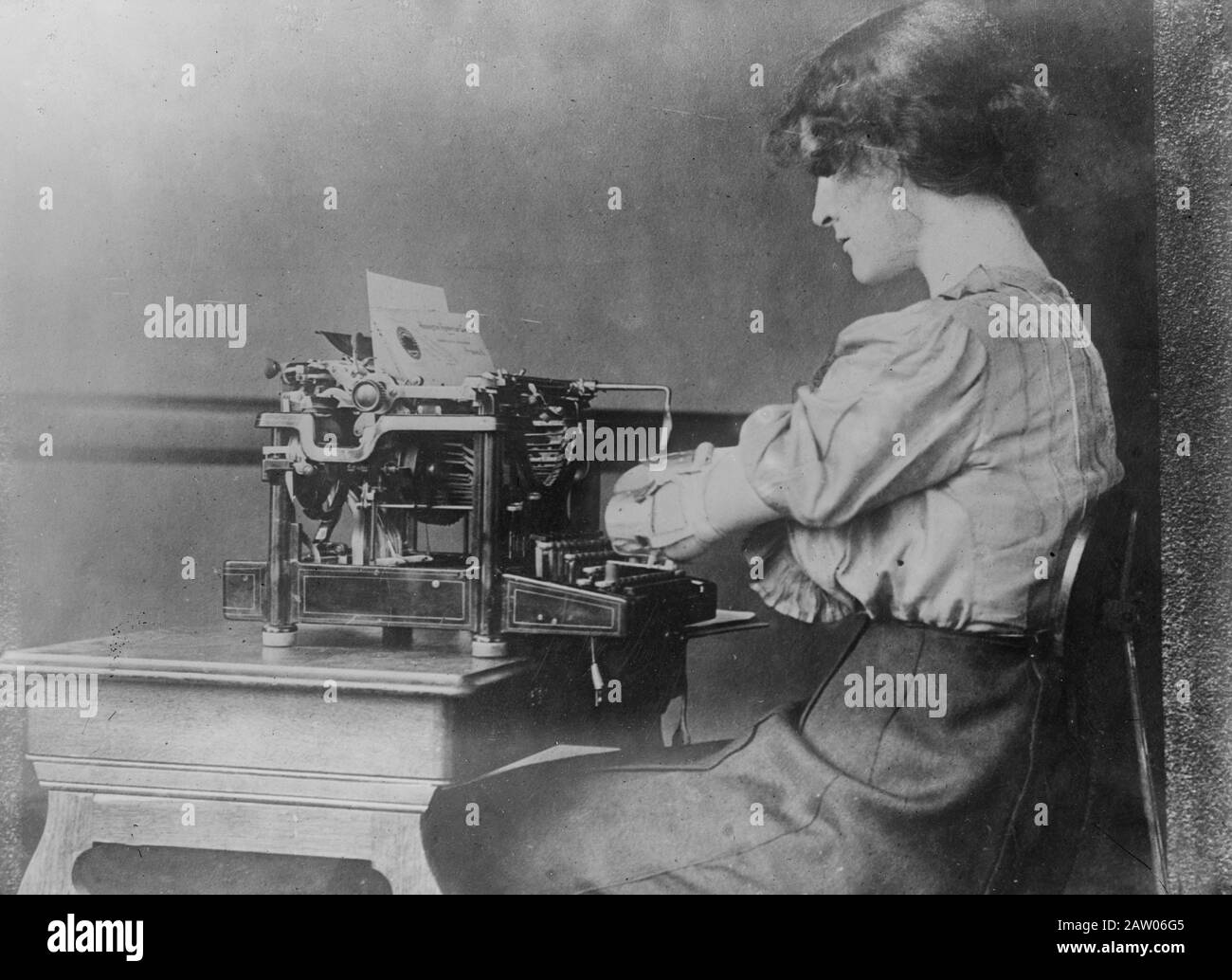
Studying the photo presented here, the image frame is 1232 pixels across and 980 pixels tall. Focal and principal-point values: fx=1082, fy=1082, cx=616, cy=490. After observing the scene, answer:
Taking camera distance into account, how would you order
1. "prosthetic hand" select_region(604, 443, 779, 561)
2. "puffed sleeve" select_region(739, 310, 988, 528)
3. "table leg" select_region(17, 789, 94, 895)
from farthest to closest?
"table leg" select_region(17, 789, 94, 895)
"prosthetic hand" select_region(604, 443, 779, 561)
"puffed sleeve" select_region(739, 310, 988, 528)

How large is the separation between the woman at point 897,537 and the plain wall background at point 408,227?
94 millimetres

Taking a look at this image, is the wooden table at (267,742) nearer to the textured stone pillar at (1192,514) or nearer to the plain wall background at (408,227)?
the plain wall background at (408,227)

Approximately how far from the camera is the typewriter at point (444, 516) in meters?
2.49

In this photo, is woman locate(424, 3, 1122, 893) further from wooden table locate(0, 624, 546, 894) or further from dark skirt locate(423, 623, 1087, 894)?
wooden table locate(0, 624, 546, 894)

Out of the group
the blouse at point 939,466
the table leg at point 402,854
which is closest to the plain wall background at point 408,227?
the blouse at point 939,466

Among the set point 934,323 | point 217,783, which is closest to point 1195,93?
point 934,323

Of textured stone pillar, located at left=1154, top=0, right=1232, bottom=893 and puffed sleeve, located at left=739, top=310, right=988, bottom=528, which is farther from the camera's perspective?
textured stone pillar, located at left=1154, top=0, right=1232, bottom=893

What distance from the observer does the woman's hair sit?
8.30ft

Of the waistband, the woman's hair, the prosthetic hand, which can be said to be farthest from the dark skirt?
the woman's hair

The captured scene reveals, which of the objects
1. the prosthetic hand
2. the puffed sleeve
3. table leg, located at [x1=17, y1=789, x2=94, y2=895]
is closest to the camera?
the puffed sleeve

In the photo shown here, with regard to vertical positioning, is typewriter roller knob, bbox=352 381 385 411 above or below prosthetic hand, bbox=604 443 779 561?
above

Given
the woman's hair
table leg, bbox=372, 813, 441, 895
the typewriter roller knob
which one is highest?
the woman's hair

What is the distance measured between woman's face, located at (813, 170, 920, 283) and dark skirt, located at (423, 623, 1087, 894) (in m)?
0.85
